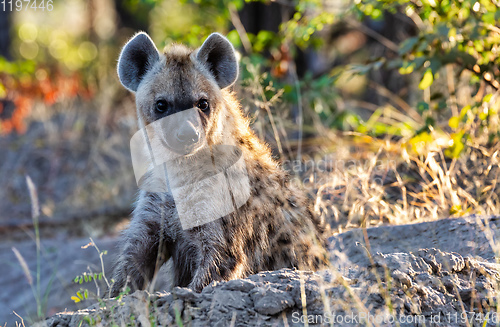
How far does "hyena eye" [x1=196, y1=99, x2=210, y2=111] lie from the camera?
2936mm

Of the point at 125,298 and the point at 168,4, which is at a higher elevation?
the point at 168,4

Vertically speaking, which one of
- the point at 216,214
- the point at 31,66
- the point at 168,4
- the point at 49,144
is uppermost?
the point at 168,4

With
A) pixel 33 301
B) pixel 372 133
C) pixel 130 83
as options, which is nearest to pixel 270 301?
pixel 130 83

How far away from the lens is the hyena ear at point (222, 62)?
320 centimetres

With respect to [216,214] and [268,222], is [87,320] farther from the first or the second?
[268,222]

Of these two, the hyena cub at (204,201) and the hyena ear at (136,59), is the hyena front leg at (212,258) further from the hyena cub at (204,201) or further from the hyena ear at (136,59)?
the hyena ear at (136,59)

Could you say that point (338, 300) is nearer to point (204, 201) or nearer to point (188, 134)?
point (204, 201)

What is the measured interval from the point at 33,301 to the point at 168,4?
11.9 meters

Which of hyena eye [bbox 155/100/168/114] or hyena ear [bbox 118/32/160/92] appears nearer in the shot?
hyena eye [bbox 155/100/168/114]

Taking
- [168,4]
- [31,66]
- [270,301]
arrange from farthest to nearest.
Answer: [168,4] → [31,66] → [270,301]

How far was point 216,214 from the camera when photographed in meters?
2.81

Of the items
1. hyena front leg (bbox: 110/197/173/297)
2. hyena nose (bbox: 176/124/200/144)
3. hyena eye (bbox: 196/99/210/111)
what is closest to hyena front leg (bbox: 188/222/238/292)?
hyena front leg (bbox: 110/197/173/297)

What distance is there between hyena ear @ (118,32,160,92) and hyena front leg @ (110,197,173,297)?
784mm

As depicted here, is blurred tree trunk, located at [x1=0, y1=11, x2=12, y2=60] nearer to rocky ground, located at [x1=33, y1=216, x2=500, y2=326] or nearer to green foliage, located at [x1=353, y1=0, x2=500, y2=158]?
green foliage, located at [x1=353, y1=0, x2=500, y2=158]
